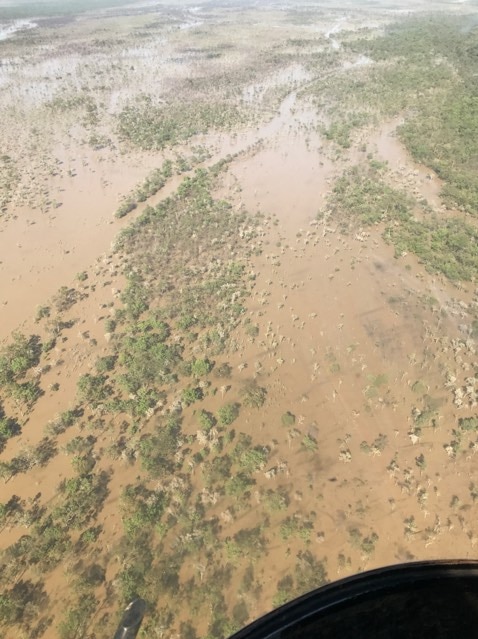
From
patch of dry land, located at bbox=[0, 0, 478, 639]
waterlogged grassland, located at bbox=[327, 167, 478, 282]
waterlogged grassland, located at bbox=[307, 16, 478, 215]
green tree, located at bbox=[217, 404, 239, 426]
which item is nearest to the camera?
patch of dry land, located at bbox=[0, 0, 478, 639]

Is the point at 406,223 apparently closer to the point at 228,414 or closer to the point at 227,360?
the point at 227,360

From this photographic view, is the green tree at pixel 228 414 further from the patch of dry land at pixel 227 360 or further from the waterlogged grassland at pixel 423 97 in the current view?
the waterlogged grassland at pixel 423 97

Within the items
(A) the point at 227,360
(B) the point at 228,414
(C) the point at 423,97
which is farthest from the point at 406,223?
(C) the point at 423,97

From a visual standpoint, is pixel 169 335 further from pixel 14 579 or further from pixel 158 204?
pixel 158 204

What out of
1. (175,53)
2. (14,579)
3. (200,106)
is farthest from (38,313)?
(175,53)

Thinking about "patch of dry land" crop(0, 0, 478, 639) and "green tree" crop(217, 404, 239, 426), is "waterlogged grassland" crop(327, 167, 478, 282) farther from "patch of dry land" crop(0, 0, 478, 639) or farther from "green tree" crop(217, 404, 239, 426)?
"green tree" crop(217, 404, 239, 426)

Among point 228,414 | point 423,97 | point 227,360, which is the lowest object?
point 228,414

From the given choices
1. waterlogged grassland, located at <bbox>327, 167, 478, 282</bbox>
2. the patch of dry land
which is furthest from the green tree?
waterlogged grassland, located at <bbox>327, 167, 478, 282</bbox>

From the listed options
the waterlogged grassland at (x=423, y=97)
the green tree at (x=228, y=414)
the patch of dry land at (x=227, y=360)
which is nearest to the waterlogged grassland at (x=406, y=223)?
the patch of dry land at (x=227, y=360)

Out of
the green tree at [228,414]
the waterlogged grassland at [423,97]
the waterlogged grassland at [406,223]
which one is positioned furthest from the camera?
the waterlogged grassland at [423,97]
